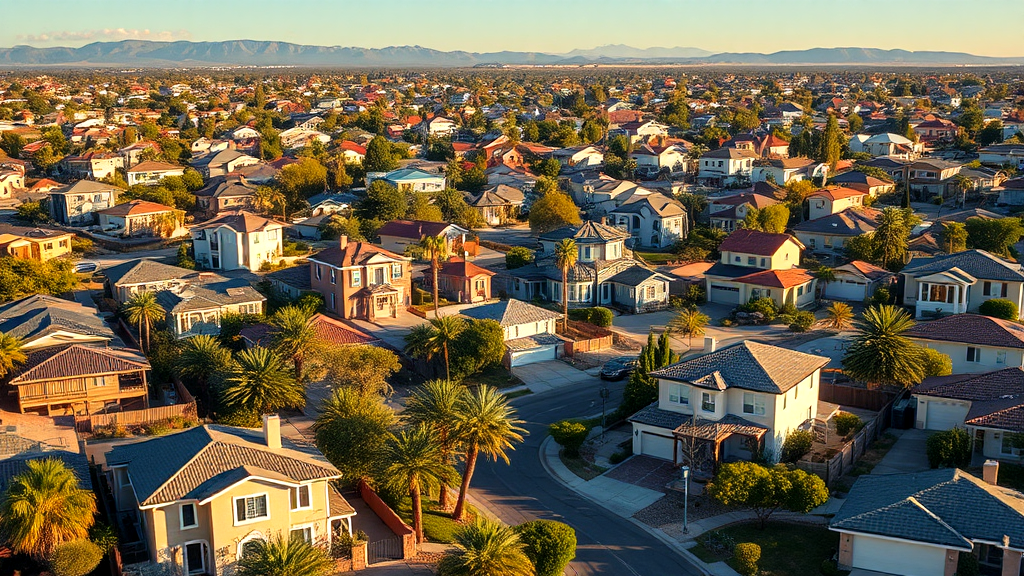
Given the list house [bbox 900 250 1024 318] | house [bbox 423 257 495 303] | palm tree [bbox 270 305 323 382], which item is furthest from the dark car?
house [bbox 900 250 1024 318]

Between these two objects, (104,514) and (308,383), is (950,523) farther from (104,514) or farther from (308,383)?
(308,383)

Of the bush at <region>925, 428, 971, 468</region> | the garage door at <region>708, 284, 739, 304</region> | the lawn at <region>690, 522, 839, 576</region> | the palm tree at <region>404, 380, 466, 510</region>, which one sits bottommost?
the lawn at <region>690, 522, 839, 576</region>

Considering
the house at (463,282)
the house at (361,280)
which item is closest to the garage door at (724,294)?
the house at (463,282)

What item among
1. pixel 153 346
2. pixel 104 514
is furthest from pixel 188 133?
pixel 104 514

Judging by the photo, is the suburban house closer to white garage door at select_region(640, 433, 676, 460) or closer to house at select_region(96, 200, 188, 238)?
white garage door at select_region(640, 433, 676, 460)

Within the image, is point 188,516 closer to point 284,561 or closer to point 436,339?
point 284,561

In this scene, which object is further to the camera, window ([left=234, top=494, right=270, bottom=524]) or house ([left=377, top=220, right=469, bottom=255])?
house ([left=377, top=220, right=469, bottom=255])
